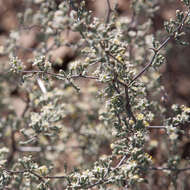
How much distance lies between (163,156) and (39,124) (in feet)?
6.69

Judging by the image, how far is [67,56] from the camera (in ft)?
15.8

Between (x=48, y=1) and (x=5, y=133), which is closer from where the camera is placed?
(x=48, y=1)

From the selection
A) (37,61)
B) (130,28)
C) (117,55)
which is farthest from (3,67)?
(117,55)

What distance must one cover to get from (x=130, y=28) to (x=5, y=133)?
191 cm

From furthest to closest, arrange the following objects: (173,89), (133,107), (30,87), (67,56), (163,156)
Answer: (67,56), (173,89), (163,156), (30,87), (133,107)

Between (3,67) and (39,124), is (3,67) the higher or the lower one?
the higher one

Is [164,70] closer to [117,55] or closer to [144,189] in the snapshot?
[144,189]

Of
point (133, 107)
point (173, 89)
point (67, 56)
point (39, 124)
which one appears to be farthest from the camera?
point (67, 56)

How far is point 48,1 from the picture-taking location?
130 inches

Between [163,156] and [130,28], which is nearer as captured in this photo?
[130,28]

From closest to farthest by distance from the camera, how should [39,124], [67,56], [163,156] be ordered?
[39,124], [163,156], [67,56]

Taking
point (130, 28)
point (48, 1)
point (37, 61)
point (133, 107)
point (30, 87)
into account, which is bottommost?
point (133, 107)

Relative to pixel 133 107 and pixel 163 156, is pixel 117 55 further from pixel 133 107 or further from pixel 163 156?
pixel 163 156

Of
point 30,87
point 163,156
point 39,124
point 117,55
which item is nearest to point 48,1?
point 30,87
